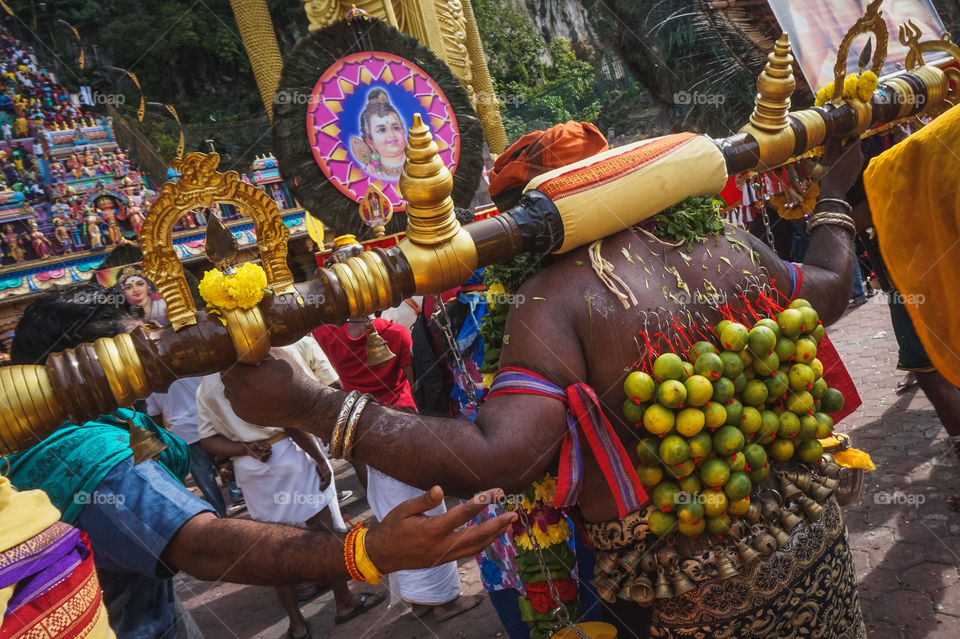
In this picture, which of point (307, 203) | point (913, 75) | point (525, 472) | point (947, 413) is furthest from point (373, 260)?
point (947, 413)

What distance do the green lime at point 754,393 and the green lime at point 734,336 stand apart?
0.11 m

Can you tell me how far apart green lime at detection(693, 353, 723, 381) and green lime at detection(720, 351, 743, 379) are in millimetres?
27

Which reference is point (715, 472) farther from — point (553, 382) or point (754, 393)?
point (553, 382)

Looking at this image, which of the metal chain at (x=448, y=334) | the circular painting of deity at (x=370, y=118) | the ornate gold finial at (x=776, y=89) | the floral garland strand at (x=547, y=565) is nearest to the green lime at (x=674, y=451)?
the floral garland strand at (x=547, y=565)

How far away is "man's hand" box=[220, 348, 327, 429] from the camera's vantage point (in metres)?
1.39

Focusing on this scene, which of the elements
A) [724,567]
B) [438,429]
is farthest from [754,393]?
[438,429]

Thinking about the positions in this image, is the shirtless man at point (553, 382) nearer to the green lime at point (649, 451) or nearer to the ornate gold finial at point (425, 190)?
the green lime at point (649, 451)

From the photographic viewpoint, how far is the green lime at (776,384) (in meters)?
1.67

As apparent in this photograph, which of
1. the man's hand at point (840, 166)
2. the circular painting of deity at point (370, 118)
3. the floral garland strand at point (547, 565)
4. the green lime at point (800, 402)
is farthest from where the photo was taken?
the circular painting of deity at point (370, 118)

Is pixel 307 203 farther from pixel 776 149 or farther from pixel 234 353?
pixel 776 149

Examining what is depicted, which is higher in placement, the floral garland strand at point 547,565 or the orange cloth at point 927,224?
the orange cloth at point 927,224

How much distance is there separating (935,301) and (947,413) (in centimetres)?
178

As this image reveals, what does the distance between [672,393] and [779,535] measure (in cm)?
53

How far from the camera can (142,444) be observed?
1.37 m
